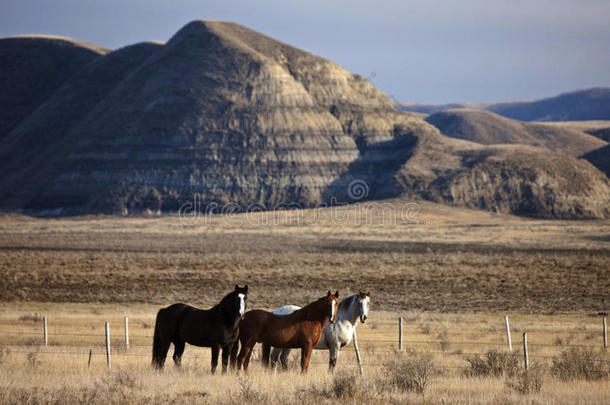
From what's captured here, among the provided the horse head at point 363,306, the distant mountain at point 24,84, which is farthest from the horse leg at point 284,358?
the distant mountain at point 24,84

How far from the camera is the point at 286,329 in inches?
641

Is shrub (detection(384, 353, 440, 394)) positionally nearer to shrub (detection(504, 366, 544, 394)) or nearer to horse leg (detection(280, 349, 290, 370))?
shrub (detection(504, 366, 544, 394))

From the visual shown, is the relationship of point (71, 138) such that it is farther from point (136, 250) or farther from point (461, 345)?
point (461, 345)

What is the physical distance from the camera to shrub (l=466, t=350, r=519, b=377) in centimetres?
1747

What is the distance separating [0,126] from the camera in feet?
611

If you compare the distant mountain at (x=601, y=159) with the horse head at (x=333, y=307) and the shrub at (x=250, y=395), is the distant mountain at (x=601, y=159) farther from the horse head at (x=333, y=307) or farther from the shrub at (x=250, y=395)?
the shrub at (x=250, y=395)

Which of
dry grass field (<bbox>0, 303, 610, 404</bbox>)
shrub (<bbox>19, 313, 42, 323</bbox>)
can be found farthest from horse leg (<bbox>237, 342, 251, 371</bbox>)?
shrub (<bbox>19, 313, 42, 323</bbox>)

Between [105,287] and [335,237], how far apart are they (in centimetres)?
4759

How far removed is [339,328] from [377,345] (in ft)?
27.4

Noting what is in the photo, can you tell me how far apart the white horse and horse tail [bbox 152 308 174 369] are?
89.1 inches

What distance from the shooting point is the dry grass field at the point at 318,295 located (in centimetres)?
1501

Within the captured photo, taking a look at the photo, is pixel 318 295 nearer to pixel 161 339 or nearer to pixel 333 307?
pixel 161 339

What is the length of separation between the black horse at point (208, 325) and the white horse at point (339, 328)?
1610 millimetres

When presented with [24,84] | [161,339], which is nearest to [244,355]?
[161,339]
